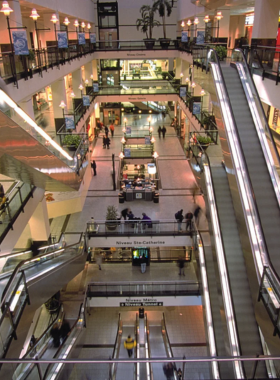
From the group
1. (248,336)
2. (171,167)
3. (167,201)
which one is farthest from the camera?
(171,167)

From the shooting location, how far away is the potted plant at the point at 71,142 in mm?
13609

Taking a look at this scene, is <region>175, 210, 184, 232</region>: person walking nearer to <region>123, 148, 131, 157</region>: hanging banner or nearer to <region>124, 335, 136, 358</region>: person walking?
<region>124, 335, 136, 358</region>: person walking

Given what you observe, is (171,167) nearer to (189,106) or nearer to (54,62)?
(189,106)

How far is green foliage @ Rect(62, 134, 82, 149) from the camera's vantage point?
1366cm

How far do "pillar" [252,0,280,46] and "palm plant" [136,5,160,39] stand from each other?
18703 mm

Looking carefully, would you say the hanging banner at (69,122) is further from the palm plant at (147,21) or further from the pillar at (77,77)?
the palm plant at (147,21)

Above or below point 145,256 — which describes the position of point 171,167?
above

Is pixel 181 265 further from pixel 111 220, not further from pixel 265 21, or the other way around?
pixel 265 21

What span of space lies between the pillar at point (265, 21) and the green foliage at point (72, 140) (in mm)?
7576

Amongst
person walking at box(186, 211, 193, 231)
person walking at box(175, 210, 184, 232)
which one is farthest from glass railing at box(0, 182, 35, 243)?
person walking at box(186, 211, 193, 231)

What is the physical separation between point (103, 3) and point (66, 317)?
27348mm

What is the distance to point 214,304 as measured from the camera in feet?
28.7

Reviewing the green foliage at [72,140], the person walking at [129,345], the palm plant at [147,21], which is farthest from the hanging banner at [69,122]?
the palm plant at [147,21]

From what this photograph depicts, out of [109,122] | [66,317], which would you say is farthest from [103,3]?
[66,317]
